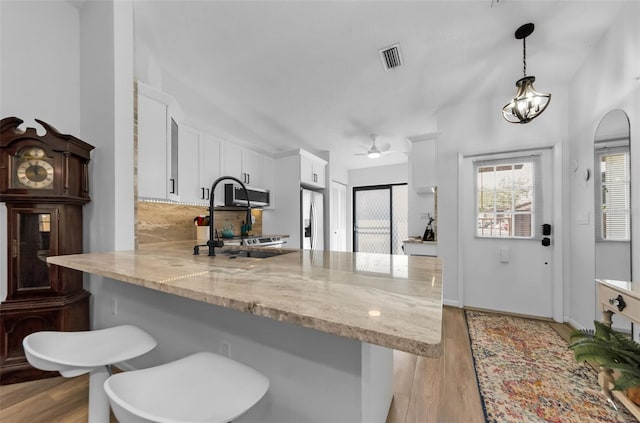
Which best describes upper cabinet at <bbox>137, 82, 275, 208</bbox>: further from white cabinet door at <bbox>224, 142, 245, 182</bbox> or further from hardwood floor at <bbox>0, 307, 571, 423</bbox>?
hardwood floor at <bbox>0, 307, 571, 423</bbox>

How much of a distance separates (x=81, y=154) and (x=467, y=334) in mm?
3831

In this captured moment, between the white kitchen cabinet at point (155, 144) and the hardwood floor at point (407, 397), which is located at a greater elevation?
the white kitchen cabinet at point (155, 144)

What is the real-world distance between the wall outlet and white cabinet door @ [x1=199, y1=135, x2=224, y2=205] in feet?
8.53

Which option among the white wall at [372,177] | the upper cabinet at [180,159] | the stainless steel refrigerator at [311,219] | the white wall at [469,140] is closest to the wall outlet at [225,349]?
the upper cabinet at [180,159]

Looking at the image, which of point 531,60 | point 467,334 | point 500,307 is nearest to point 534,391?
point 467,334

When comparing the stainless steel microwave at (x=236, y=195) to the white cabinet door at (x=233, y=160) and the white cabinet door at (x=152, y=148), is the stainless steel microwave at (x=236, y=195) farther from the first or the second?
the white cabinet door at (x=152, y=148)

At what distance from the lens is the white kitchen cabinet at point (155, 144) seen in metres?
2.35

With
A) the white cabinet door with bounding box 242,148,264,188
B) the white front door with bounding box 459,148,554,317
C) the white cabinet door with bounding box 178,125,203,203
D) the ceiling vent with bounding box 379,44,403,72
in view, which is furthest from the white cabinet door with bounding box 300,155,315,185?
the white front door with bounding box 459,148,554,317

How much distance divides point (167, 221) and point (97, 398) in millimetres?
2330

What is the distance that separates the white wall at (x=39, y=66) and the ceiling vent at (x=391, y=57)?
9.04 feet

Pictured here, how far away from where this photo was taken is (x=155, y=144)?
246cm

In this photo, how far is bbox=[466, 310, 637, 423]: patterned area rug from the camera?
1.58 metres

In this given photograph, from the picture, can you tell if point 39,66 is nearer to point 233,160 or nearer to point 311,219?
point 233,160

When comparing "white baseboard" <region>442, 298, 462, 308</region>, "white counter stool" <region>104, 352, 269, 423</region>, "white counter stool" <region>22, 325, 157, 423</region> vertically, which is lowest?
"white baseboard" <region>442, 298, 462, 308</region>
